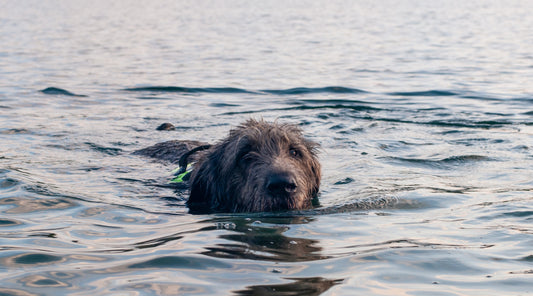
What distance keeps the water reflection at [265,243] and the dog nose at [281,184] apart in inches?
10.2

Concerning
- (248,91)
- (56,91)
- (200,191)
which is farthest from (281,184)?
(56,91)

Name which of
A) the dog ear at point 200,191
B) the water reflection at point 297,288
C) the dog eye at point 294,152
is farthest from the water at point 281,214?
the dog eye at point 294,152

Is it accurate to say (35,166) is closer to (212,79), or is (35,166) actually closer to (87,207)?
(87,207)

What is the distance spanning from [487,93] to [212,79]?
729 centimetres

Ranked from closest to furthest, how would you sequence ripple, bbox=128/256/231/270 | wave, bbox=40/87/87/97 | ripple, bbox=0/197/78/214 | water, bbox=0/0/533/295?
water, bbox=0/0/533/295 < ripple, bbox=128/256/231/270 < ripple, bbox=0/197/78/214 < wave, bbox=40/87/87/97

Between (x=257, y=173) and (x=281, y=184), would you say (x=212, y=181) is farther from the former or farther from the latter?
(x=281, y=184)

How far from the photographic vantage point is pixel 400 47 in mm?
27422

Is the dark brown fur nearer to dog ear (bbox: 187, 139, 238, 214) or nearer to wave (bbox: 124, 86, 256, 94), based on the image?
dog ear (bbox: 187, 139, 238, 214)

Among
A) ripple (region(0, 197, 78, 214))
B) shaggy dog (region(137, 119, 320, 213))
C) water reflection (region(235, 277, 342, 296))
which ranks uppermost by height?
shaggy dog (region(137, 119, 320, 213))

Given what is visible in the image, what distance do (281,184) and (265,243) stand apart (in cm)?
79

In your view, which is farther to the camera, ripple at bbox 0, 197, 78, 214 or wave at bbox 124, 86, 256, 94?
wave at bbox 124, 86, 256, 94

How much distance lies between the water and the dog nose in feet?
0.86

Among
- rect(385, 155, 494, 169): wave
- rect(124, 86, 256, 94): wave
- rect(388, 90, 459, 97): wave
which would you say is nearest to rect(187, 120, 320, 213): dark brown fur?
rect(385, 155, 494, 169): wave

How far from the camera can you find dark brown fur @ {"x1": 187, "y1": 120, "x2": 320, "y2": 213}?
21.0ft
